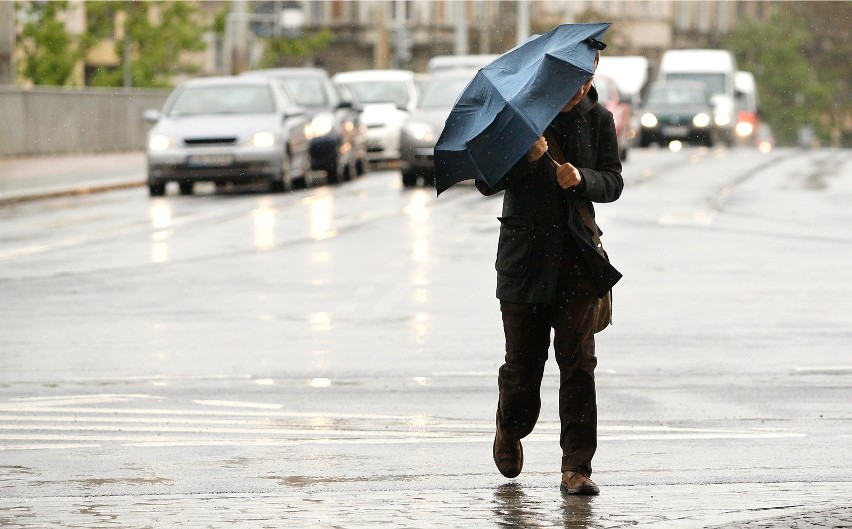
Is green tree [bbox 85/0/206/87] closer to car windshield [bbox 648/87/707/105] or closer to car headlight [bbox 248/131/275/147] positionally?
car windshield [bbox 648/87/707/105]

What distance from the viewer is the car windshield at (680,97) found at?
50.6 meters

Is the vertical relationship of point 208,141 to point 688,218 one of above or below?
above

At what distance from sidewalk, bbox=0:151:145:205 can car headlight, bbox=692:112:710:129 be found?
45.5 feet

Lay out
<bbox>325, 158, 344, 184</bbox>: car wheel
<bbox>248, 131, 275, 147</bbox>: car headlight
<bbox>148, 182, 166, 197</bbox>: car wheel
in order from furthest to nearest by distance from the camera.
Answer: <bbox>325, 158, 344, 184</bbox>: car wheel
<bbox>148, 182, 166, 197</bbox>: car wheel
<bbox>248, 131, 275, 147</bbox>: car headlight

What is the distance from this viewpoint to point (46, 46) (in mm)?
53500

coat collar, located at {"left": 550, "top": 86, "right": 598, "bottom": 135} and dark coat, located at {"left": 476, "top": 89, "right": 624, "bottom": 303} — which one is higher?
coat collar, located at {"left": 550, "top": 86, "right": 598, "bottom": 135}

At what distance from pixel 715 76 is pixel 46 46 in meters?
17.8

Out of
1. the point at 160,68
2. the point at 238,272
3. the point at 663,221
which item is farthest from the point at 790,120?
the point at 238,272

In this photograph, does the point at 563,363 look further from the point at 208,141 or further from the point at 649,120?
the point at 649,120

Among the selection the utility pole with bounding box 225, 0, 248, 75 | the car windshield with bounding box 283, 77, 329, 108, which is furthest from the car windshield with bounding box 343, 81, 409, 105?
the utility pole with bounding box 225, 0, 248, 75

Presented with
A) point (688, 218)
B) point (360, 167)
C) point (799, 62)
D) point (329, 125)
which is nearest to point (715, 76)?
point (360, 167)

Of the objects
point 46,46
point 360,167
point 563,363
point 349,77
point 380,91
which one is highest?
point 563,363

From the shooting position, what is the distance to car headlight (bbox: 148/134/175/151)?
27953 mm

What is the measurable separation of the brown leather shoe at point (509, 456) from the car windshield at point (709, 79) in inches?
1919
